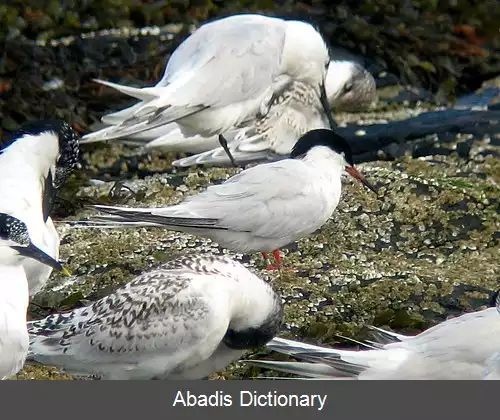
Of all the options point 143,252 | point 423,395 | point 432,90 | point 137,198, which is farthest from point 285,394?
point 432,90

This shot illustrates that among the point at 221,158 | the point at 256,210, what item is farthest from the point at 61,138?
the point at 221,158

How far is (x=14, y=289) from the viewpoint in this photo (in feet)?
15.3

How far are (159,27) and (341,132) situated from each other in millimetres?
1662

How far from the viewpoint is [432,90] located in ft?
28.3

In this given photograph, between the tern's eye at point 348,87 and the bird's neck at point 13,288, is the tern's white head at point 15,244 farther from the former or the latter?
the tern's eye at point 348,87

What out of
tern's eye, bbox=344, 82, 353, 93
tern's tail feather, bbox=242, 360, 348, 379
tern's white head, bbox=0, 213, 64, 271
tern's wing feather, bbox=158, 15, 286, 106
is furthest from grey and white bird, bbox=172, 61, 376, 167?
tern's tail feather, bbox=242, 360, 348, 379

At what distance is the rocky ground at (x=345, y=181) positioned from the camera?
5.61 metres

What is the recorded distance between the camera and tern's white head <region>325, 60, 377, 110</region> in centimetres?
812

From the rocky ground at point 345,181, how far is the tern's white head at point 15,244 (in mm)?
582

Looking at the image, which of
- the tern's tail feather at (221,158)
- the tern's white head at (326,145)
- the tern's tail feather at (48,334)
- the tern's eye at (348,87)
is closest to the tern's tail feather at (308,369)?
the tern's tail feather at (48,334)

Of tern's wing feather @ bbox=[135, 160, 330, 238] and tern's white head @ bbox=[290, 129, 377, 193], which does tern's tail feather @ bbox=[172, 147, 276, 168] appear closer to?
tern's white head @ bbox=[290, 129, 377, 193]

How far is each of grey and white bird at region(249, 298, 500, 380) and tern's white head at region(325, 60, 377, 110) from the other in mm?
3619

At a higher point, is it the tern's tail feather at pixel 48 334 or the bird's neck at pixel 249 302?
the bird's neck at pixel 249 302

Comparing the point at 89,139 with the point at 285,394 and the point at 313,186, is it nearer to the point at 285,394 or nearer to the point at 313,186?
the point at 313,186
